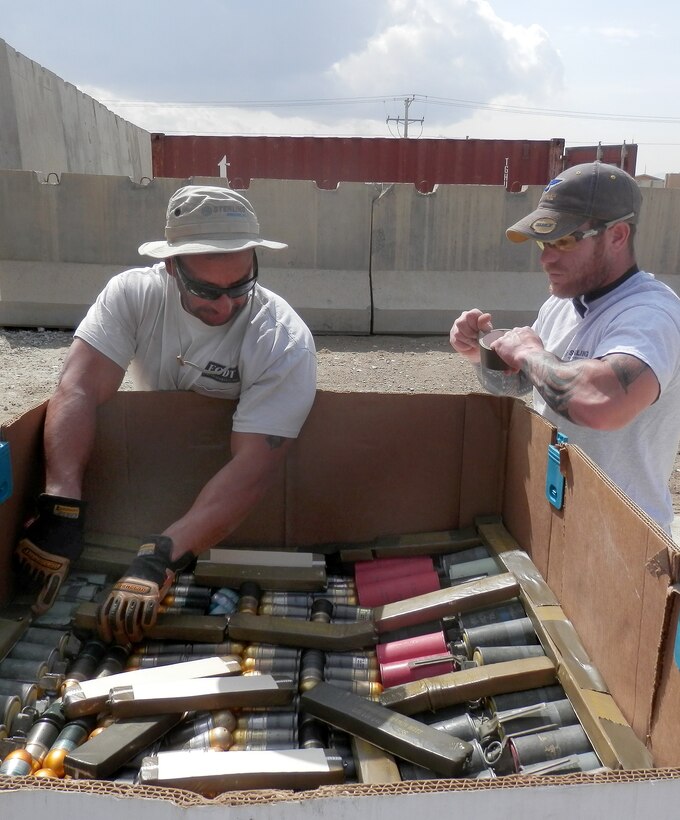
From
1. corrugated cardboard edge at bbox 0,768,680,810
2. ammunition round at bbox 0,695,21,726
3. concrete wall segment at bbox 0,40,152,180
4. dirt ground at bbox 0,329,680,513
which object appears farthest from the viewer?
concrete wall segment at bbox 0,40,152,180

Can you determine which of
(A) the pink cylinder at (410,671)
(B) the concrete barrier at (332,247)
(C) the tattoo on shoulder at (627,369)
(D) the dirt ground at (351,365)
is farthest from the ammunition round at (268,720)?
(B) the concrete barrier at (332,247)

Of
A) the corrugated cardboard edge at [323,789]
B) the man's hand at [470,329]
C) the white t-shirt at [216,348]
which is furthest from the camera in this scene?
the man's hand at [470,329]

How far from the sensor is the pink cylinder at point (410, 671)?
232 cm

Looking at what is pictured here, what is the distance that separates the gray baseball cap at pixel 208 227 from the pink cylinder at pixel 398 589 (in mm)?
1332

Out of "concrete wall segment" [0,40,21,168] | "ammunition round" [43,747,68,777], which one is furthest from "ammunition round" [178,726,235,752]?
"concrete wall segment" [0,40,21,168]

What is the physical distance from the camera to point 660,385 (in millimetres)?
2221

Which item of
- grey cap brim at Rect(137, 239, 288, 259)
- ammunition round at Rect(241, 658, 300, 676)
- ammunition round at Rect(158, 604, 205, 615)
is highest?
grey cap brim at Rect(137, 239, 288, 259)

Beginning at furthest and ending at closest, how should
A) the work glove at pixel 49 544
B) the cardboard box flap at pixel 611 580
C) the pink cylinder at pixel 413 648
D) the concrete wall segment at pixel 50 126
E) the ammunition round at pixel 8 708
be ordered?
the concrete wall segment at pixel 50 126 → the work glove at pixel 49 544 → the pink cylinder at pixel 413 648 → the ammunition round at pixel 8 708 → the cardboard box flap at pixel 611 580

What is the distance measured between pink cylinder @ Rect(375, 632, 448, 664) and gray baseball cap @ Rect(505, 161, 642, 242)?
137cm

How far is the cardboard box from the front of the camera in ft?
5.69

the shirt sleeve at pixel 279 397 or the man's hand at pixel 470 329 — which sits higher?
the man's hand at pixel 470 329

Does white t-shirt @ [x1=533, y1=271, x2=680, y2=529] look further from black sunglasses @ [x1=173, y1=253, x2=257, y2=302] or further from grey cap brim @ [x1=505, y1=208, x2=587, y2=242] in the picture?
black sunglasses @ [x1=173, y1=253, x2=257, y2=302]

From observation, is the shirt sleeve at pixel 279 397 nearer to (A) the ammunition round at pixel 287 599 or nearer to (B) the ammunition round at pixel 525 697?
(A) the ammunition round at pixel 287 599

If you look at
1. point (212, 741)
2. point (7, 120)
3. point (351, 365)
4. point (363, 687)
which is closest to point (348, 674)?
point (363, 687)
